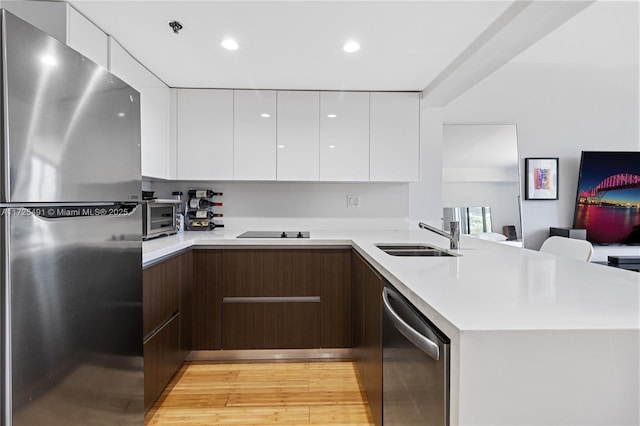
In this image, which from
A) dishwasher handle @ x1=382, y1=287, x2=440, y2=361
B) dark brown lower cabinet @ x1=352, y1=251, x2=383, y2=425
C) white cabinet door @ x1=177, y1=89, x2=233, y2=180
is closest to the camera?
dishwasher handle @ x1=382, y1=287, x2=440, y2=361

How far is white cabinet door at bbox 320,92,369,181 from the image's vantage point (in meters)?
2.77

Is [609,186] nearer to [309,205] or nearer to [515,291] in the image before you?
[309,205]

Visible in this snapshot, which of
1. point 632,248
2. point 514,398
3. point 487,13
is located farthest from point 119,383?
point 632,248

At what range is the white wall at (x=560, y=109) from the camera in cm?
345

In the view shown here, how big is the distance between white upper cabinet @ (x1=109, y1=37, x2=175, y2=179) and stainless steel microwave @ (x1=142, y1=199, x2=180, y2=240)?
233mm

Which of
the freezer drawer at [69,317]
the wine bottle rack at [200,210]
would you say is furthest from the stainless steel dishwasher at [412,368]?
the wine bottle rack at [200,210]

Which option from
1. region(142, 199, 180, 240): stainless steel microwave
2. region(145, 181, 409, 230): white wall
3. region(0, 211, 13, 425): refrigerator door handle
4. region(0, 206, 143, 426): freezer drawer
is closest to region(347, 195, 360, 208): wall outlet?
region(145, 181, 409, 230): white wall

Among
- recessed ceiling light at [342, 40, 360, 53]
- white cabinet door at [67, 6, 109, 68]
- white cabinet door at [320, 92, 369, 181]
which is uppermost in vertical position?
recessed ceiling light at [342, 40, 360, 53]

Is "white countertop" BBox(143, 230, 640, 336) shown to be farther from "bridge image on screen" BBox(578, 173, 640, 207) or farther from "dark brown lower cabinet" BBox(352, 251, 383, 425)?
"bridge image on screen" BBox(578, 173, 640, 207)

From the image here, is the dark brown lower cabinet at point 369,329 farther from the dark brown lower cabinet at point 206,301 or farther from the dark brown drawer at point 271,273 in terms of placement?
the dark brown lower cabinet at point 206,301

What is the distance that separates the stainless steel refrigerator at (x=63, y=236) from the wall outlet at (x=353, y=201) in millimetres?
1998

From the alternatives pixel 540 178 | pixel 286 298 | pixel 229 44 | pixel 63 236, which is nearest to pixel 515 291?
pixel 63 236

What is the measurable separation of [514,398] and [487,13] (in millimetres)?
1731

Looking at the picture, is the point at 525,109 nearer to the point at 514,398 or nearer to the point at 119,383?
the point at 514,398
